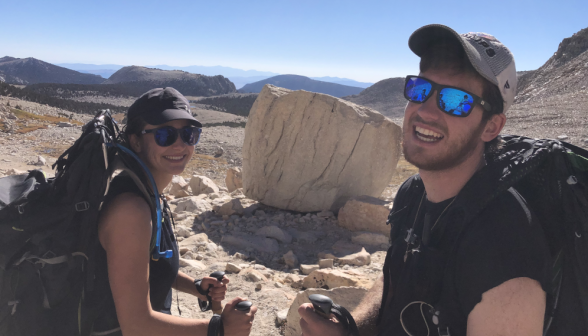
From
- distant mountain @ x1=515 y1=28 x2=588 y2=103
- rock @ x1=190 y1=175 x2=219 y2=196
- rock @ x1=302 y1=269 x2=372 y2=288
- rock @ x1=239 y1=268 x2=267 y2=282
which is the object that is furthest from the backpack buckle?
distant mountain @ x1=515 y1=28 x2=588 y2=103

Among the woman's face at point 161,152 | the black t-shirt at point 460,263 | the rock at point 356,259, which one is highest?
the woman's face at point 161,152

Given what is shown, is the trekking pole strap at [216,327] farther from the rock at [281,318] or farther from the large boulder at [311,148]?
the large boulder at [311,148]

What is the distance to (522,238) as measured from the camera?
1376mm

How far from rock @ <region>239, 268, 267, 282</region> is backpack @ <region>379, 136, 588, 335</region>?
11.4 ft

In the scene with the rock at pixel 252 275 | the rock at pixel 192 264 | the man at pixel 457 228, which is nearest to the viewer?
the man at pixel 457 228

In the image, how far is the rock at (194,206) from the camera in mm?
7832

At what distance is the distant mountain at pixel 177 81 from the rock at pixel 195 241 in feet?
304

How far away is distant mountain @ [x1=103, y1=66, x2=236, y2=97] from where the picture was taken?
101 meters

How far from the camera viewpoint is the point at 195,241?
6203mm

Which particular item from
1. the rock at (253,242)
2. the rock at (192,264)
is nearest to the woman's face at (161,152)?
the rock at (192,264)

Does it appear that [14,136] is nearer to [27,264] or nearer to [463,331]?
[27,264]

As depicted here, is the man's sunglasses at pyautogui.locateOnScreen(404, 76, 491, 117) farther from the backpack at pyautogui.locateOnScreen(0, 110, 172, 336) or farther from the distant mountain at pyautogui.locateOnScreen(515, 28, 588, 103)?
the distant mountain at pyautogui.locateOnScreen(515, 28, 588, 103)

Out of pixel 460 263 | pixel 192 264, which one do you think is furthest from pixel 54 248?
pixel 192 264

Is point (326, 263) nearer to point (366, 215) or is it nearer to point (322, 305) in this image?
point (366, 215)
